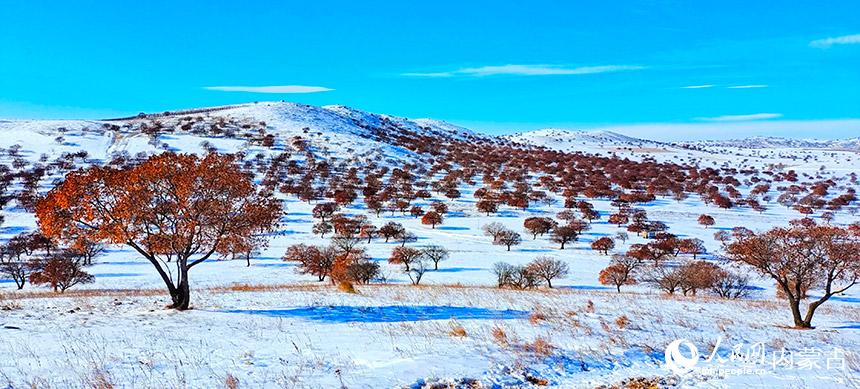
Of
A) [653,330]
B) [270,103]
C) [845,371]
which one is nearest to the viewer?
[845,371]

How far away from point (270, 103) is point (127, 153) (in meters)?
68.5

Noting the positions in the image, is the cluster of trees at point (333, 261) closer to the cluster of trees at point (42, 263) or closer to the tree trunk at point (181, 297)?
the cluster of trees at point (42, 263)

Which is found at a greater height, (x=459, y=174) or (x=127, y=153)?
(x=127, y=153)

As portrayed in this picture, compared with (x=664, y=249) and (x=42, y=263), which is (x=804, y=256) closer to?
(x=664, y=249)

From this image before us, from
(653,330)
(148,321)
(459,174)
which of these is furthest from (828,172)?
(148,321)

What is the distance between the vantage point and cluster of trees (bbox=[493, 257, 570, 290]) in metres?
44.8

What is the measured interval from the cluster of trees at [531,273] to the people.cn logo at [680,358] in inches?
1242

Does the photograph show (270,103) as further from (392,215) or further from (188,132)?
(392,215)

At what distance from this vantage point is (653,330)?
14742mm

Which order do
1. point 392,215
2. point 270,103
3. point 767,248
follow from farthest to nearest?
point 270,103, point 392,215, point 767,248

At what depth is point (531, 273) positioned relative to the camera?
46.2m

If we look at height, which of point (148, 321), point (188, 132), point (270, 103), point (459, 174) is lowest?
point (148, 321)

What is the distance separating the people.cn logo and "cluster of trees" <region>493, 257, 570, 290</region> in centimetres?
3156

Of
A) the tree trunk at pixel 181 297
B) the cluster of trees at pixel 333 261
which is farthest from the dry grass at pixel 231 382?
the cluster of trees at pixel 333 261
